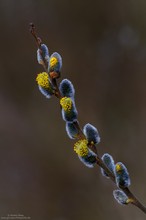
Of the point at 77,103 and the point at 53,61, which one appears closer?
the point at 53,61

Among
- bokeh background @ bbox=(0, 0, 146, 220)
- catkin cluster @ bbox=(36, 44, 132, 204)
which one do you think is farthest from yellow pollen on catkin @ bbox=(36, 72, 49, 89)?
bokeh background @ bbox=(0, 0, 146, 220)

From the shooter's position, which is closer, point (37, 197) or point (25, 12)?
point (37, 197)

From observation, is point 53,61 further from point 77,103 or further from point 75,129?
point 77,103

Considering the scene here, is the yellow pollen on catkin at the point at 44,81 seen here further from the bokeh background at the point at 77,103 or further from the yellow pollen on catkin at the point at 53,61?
the bokeh background at the point at 77,103

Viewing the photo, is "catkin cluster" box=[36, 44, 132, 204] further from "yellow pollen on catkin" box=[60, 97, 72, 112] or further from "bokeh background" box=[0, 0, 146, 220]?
"bokeh background" box=[0, 0, 146, 220]

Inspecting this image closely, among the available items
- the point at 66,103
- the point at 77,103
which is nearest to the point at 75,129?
the point at 66,103

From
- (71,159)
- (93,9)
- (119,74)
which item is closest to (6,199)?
(71,159)

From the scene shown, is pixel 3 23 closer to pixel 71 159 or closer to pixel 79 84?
pixel 79 84

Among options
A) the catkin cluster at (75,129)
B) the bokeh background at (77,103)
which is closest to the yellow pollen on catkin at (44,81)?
the catkin cluster at (75,129)
